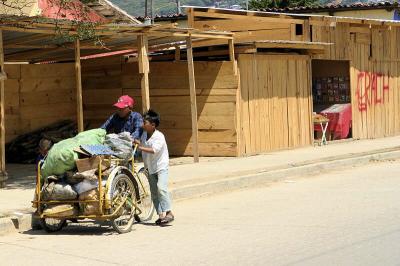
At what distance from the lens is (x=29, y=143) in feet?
60.1

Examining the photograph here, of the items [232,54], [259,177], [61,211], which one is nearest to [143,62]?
[232,54]

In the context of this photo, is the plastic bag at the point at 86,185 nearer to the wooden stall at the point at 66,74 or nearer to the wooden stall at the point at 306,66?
the wooden stall at the point at 66,74

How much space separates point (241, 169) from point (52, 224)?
20.7 ft

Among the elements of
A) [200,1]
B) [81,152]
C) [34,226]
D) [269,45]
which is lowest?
[34,226]

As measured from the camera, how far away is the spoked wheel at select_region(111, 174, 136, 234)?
923cm

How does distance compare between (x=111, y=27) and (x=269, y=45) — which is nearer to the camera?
(x=111, y=27)

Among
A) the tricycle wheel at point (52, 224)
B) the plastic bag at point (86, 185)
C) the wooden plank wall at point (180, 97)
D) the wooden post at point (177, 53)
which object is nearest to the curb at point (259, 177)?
the tricycle wheel at point (52, 224)

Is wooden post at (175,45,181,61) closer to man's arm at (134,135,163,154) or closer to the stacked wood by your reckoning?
the stacked wood

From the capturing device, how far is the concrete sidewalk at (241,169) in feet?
41.1

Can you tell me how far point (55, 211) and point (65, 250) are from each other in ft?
3.09

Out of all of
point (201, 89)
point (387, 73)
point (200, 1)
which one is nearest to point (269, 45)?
point (201, 89)

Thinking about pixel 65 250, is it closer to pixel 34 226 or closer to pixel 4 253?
pixel 4 253

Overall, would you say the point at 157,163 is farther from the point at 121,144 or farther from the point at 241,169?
the point at 241,169

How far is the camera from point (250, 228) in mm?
9453
